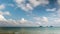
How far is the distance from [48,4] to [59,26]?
304 millimetres

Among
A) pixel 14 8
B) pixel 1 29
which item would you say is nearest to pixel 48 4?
pixel 14 8

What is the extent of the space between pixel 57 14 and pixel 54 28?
178 mm

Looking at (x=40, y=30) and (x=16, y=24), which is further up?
(x=16, y=24)

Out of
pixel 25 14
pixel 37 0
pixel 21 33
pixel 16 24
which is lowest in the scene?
pixel 21 33

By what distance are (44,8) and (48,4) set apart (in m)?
0.07

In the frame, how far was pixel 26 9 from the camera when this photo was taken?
1.56 metres

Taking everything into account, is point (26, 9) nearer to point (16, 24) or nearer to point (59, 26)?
point (16, 24)

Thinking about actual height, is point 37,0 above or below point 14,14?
above

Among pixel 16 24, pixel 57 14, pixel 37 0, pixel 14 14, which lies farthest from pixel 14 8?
pixel 57 14

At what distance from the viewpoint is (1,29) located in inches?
61.2

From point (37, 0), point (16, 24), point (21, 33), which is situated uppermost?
point (37, 0)

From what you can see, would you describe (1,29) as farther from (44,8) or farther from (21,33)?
(44,8)

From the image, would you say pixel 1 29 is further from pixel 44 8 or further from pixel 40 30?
pixel 44 8

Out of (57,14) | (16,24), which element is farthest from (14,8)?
(57,14)
